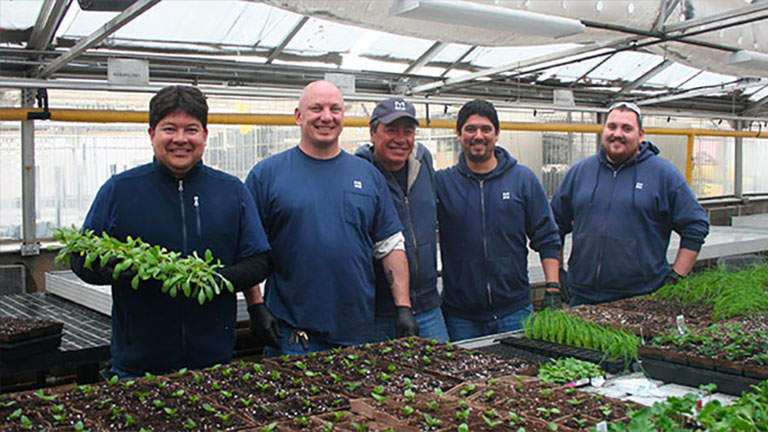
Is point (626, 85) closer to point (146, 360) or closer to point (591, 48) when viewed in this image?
point (591, 48)

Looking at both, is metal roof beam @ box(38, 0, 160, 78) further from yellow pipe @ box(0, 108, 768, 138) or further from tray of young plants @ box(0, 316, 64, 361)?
tray of young plants @ box(0, 316, 64, 361)

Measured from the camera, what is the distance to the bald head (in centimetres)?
258

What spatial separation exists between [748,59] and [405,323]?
3.99 m

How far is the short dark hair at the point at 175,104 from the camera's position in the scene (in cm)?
219

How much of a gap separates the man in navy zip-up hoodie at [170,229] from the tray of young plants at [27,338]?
110 centimetres

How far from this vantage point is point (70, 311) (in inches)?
164

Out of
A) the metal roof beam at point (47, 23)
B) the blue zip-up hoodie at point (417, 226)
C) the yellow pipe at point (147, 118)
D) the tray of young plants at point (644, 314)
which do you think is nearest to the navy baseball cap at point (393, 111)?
the blue zip-up hoodie at point (417, 226)

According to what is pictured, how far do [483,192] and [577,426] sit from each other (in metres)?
1.73

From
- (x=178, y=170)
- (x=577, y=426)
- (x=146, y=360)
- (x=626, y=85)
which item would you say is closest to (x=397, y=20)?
(x=178, y=170)

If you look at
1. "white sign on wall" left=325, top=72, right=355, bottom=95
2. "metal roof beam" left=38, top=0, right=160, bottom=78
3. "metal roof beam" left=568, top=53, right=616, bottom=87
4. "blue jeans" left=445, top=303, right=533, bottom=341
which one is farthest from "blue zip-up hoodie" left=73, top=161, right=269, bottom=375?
"metal roof beam" left=568, top=53, right=616, bottom=87

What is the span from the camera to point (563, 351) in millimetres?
2408

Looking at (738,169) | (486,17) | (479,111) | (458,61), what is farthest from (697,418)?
(738,169)

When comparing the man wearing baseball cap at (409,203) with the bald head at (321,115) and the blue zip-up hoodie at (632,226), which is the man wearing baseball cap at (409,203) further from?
the blue zip-up hoodie at (632,226)

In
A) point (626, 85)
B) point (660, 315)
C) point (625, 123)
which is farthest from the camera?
point (626, 85)
